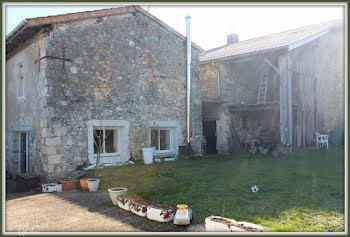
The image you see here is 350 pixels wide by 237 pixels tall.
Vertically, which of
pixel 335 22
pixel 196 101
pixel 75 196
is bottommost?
pixel 75 196

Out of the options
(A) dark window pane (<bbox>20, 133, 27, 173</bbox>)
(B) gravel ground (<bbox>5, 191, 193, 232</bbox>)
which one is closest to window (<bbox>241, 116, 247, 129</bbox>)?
(B) gravel ground (<bbox>5, 191, 193, 232</bbox>)

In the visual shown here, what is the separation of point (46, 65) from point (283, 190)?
6737 millimetres

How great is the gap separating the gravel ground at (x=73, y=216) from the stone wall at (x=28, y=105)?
2.36 meters

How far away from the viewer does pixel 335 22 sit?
1383 centimetres

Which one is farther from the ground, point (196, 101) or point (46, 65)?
point (46, 65)

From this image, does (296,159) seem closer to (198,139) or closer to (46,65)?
(198,139)

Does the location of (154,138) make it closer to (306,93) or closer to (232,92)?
(232,92)

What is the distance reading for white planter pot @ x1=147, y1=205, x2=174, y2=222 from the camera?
4.69m

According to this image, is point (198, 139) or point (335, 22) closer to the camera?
point (198, 139)

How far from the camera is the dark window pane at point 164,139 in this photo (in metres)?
11.1

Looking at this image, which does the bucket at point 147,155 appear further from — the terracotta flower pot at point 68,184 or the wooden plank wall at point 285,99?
the wooden plank wall at point 285,99

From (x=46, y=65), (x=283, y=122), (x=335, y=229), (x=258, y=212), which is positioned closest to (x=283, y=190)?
(x=258, y=212)

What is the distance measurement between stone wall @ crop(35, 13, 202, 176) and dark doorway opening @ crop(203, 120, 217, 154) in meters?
2.93

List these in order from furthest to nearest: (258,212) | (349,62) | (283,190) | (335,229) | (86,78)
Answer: (86,78), (283,190), (258,212), (349,62), (335,229)
